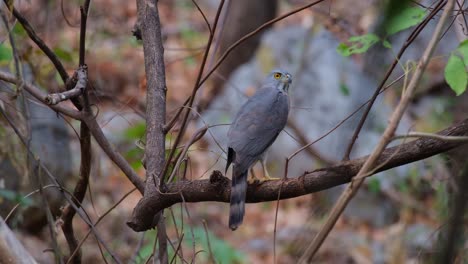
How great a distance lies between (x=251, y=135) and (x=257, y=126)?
0.12 m

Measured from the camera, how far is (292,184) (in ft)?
7.79

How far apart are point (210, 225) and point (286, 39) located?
10.1 ft

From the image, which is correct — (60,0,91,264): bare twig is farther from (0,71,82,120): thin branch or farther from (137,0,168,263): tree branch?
(137,0,168,263): tree branch

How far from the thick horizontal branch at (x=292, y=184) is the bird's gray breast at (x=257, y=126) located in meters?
0.56

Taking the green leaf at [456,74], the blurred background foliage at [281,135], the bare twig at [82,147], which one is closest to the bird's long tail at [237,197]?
the bare twig at [82,147]

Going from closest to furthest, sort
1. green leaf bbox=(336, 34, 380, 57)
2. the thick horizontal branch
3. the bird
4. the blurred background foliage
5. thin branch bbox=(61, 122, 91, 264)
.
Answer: the thick horizontal branch
the bird
thin branch bbox=(61, 122, 91, 264)
green leaf bbox=(336, 34, 380, 57)
the blurred background foliage

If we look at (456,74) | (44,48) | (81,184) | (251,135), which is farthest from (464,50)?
(81,184)

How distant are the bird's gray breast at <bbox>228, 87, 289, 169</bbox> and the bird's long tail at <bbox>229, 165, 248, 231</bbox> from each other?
0.28 metres

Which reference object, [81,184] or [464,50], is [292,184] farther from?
[81,184]

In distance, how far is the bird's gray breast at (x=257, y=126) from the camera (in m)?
3.30

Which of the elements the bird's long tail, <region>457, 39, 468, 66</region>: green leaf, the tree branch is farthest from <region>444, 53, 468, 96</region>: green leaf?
the tree branch

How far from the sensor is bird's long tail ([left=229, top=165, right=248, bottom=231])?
8.73 ft

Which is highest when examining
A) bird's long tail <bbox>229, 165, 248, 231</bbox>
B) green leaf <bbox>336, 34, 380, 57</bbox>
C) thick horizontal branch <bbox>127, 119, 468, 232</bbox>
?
green leaf <bbox>336, 34, 380, 57</bbox>

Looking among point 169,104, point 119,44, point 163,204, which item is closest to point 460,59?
point 163,204
